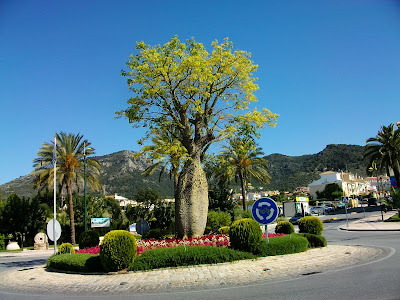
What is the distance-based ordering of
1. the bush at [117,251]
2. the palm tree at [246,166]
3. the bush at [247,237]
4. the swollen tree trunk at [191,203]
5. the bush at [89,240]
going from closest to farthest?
1. the bush at [117,251]
2. the bush at [247,237]
3. the swollen tree trunk at [191,203]
4. the bush at [89,240]
5. the palm tree at [246,166]

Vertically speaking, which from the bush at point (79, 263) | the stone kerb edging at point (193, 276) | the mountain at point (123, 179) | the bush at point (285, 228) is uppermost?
the mountain at point (123, 179)

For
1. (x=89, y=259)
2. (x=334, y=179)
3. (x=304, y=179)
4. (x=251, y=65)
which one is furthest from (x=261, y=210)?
(x=304, y=179)

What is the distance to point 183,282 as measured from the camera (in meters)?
8.98

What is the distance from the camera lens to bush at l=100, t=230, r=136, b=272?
34.7ft

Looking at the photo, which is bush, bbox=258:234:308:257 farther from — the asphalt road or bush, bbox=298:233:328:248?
the asphalt road

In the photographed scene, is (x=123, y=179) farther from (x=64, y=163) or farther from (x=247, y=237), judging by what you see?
(x=247, y=237)

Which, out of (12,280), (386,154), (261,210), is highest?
(386,154)

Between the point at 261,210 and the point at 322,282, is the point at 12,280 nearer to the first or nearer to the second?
the point at 261,210

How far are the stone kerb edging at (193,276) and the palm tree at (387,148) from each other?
29.8m

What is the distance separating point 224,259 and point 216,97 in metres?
7.69

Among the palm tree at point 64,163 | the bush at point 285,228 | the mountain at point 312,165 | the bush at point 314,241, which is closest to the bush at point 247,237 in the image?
the bush at point 314,241

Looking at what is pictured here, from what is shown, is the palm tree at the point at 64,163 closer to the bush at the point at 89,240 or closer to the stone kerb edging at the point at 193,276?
the bush at the point at 89,240

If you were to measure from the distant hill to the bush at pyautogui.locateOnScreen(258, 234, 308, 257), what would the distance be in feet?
290

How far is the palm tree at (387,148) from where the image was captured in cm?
3781
